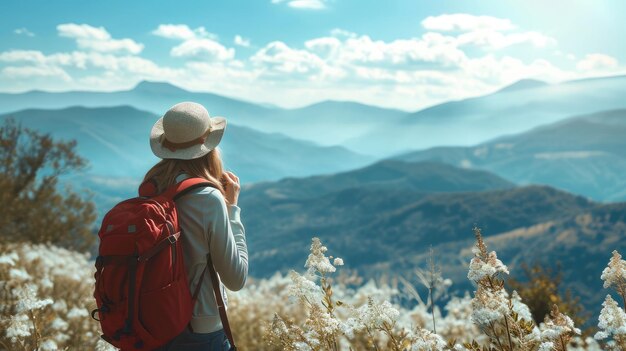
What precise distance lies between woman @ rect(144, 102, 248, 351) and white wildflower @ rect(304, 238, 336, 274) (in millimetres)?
437

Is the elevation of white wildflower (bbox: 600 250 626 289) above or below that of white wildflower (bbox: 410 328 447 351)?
above

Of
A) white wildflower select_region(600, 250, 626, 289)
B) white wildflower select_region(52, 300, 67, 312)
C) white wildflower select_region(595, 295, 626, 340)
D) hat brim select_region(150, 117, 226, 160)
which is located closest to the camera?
white wildflower select_region(595, 295, 626, 340)

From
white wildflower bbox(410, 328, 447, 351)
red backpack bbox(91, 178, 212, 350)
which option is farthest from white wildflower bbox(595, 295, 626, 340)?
red backpack bbox(91, 178, 212, 350)

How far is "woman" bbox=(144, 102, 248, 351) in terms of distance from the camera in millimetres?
3040

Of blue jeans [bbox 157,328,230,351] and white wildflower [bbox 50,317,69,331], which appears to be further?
white wildflower [bbox 50,317,69,331]

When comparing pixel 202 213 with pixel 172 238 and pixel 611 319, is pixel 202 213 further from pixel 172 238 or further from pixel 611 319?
pixel 611 319

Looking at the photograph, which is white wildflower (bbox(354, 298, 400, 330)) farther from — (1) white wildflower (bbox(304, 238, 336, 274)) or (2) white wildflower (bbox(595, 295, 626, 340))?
(2) white wildflower (bbox(595, 295, 626, 340))

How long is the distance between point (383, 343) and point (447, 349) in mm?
3319

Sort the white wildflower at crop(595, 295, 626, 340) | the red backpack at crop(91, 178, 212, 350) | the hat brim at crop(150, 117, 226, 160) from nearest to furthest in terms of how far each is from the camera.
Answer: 1. the red backpack at crop(91, 178, 212, 350)
2. the white wildflower at crop(595, 295, 626, 340)
3. the hat brim at crop(150, 117, 226, 160)

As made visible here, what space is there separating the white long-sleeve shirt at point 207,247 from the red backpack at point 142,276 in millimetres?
102

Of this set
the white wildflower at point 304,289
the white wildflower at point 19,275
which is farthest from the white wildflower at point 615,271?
the white wildflower at point 19,275

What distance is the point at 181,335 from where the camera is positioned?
312cm

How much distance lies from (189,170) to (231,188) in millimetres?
245

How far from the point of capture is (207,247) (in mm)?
3109
